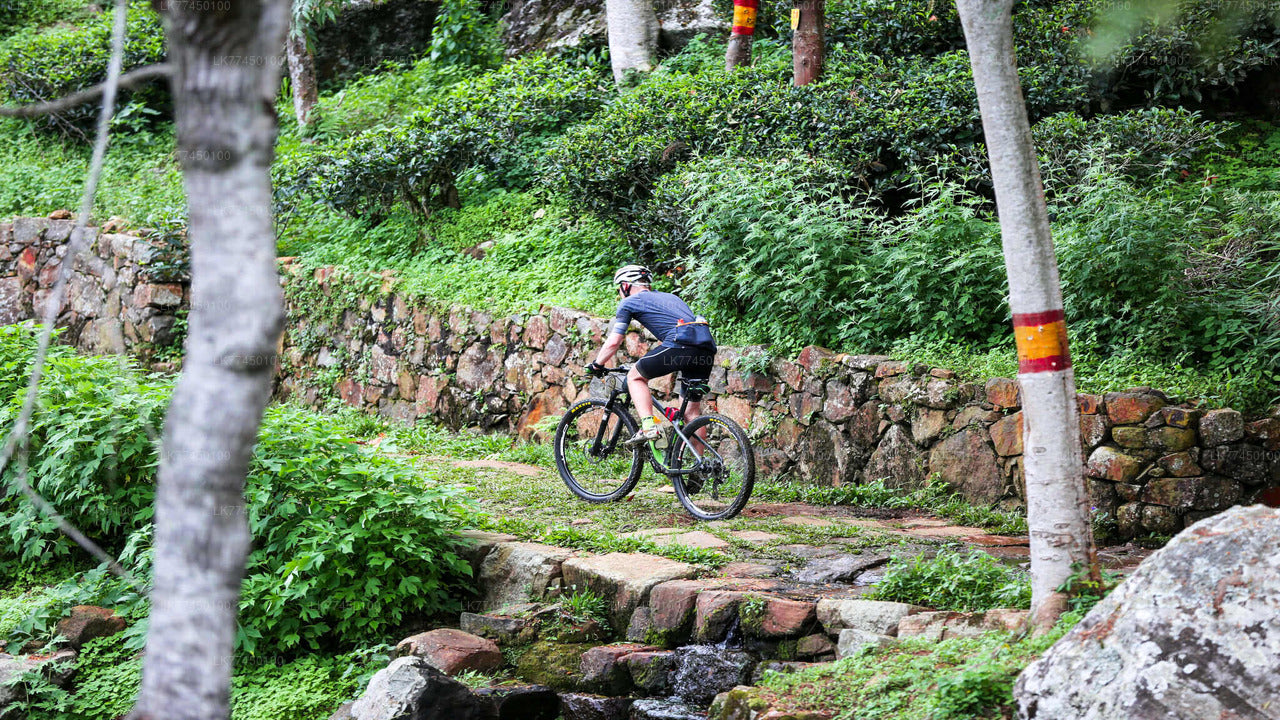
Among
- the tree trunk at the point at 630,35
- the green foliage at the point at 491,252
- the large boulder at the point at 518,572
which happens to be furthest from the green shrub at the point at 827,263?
the tree trunk at the point at 630,35

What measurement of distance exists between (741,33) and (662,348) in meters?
5.81

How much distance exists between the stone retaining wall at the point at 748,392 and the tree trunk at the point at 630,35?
420 cm

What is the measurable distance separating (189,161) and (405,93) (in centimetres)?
1380

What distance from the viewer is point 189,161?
81.9 inches

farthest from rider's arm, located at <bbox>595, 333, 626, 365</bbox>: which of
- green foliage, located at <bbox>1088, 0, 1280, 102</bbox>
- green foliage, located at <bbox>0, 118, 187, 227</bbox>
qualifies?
green foliage, located at <bbox>0, 118, 187, 227</bbox>

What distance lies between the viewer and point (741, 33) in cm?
1156

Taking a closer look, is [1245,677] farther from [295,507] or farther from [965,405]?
[295,507]

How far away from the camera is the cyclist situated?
703 centimetres

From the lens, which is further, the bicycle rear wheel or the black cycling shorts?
the bicycle rear wheel

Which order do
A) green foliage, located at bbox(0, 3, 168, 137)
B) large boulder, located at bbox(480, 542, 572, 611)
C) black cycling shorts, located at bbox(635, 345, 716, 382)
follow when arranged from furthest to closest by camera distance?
green foliage, located at bbox(0, 3, 168, 137), black cycling shorts, located at bbox(635, 345, 716, 382), large boulder, located at bbox(480, 542, 572, 611)

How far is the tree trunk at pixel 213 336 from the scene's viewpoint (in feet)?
6.81

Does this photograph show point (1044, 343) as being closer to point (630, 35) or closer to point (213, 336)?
point (213, 336)

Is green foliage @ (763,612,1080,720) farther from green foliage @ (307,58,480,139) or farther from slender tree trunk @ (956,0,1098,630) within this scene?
green foliage @ (307,58,480,139)

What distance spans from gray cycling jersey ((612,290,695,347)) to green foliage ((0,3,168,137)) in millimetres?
11895
